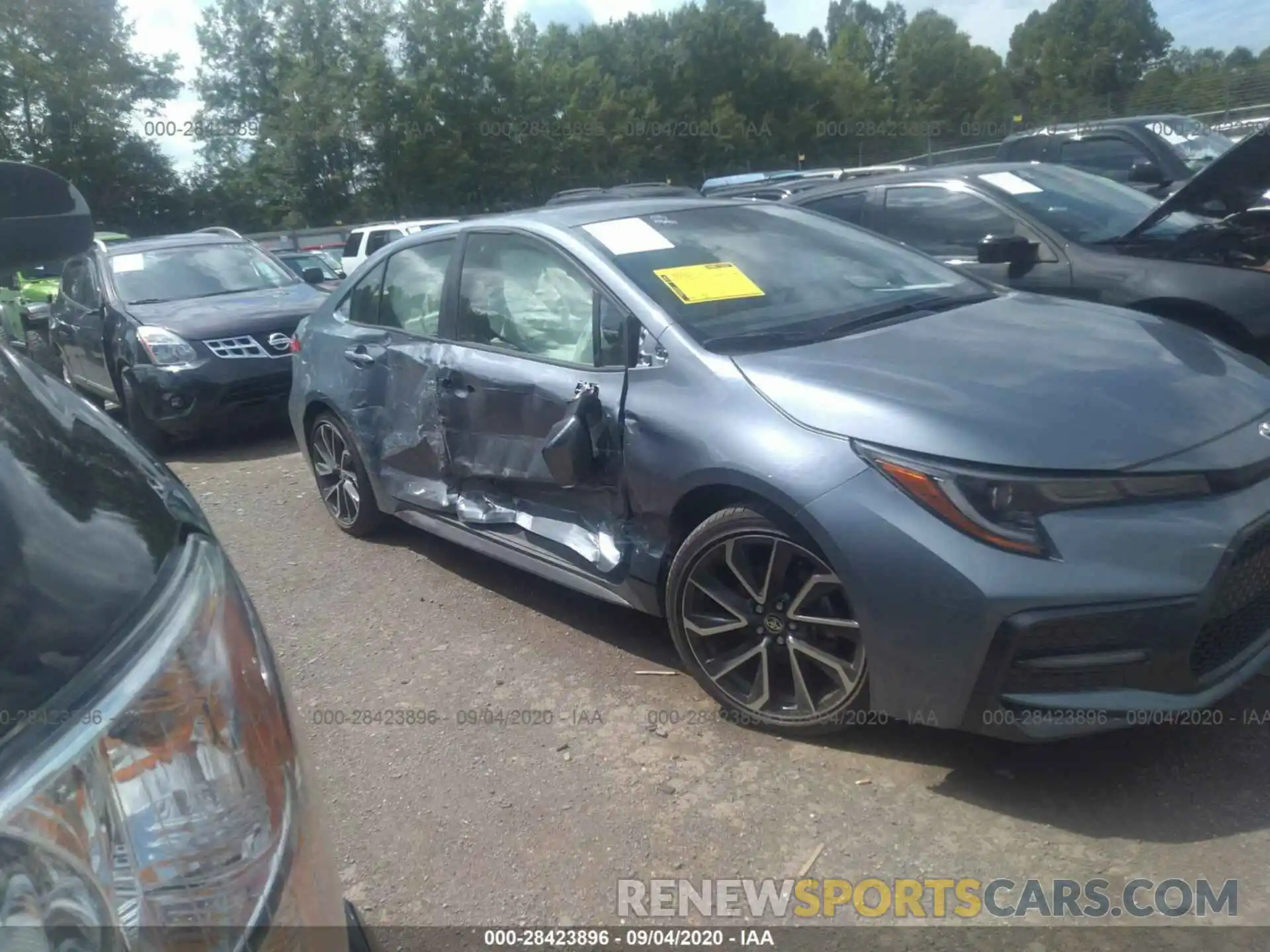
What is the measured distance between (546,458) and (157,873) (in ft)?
8.74

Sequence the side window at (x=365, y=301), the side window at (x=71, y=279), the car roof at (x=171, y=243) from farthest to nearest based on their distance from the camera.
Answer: the side window at (x=71, y=279) < the car roof at (x=171, y=243) < the side window at (x=365, y=301)

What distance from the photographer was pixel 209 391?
7844mm

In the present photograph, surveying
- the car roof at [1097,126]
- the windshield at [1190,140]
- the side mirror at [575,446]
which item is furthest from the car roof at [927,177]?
the windshield at [1190,140]

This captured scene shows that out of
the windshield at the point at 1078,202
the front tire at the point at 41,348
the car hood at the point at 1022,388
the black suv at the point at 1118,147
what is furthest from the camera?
the front tire at the point at 41,348

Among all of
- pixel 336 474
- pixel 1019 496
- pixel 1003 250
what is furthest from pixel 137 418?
pixel 1019 496

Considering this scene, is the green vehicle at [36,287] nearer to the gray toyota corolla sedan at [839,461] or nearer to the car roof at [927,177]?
the car roof at [927,177]

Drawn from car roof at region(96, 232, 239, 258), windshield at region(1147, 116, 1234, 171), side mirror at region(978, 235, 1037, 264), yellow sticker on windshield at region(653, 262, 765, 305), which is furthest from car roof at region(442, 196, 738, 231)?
windshield at region(1147, 116, 1234, 171)

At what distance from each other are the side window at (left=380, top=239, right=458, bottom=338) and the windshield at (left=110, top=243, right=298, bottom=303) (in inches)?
172

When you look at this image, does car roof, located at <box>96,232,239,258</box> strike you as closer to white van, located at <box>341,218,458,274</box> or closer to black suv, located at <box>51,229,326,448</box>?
black suv, located at <box>51,229,326,448</box>

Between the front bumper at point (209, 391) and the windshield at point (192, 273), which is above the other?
the windshield at point (192, 273)

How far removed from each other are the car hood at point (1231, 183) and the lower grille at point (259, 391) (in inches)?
227

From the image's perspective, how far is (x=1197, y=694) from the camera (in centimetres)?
278

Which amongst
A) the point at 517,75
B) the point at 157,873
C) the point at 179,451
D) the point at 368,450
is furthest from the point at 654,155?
the point at 157,873

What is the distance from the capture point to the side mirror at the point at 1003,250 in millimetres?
5723
